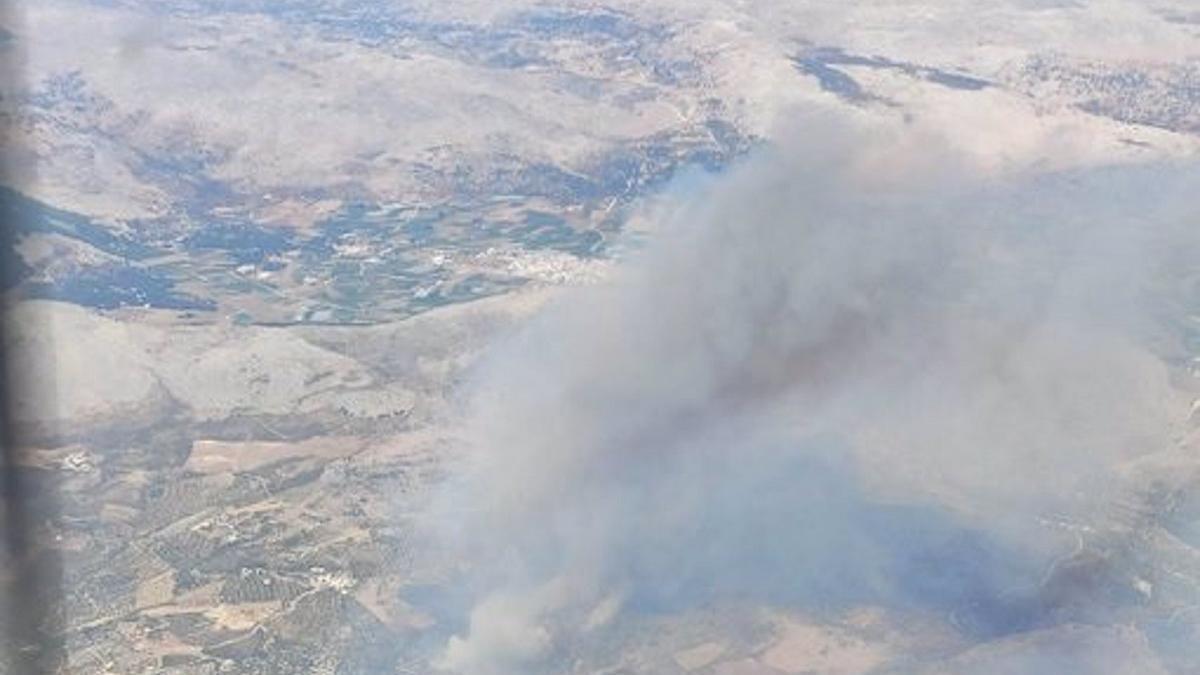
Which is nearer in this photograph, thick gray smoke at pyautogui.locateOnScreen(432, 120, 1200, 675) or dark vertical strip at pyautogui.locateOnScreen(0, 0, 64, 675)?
dark vertical strip at pyautogui.locateOnScreen(0, 0, 64, 675)

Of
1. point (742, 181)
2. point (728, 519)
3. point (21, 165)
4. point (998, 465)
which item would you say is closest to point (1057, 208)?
point (742, 181)

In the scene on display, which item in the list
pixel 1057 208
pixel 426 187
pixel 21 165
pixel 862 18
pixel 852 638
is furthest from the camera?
pixel 862 18

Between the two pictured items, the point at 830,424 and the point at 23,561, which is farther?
the point at 830,424

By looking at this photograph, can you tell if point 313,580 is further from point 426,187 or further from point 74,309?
point 426,187

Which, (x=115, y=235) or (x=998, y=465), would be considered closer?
(x=998, y=465)

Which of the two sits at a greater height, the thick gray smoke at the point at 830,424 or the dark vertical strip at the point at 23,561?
the thick gray smoke at the point at 830,424

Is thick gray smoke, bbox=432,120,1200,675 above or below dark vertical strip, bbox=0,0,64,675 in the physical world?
above

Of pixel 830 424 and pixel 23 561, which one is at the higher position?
pixel 830 424

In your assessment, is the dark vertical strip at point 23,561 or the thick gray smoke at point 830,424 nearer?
the dark vertical strip at point 23,561
